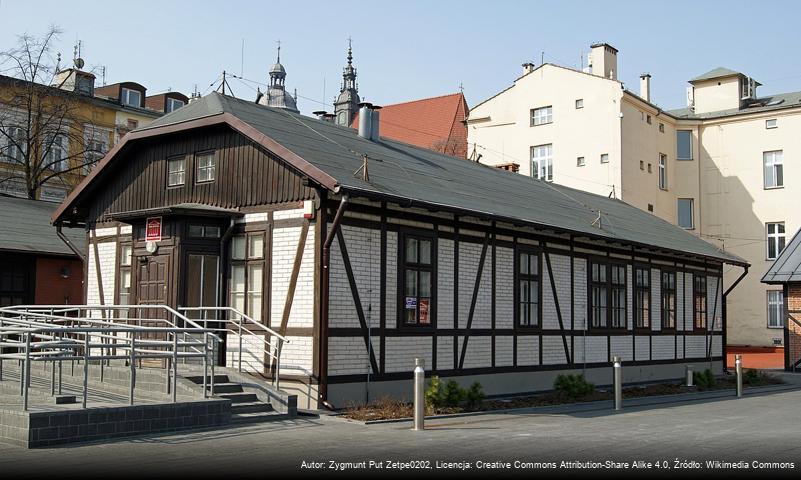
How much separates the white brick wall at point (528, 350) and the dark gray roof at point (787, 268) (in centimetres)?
1547

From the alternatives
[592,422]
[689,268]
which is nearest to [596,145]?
[689,268]

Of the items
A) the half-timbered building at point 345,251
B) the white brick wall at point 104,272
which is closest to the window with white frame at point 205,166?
the half-timbered building at point 345,251

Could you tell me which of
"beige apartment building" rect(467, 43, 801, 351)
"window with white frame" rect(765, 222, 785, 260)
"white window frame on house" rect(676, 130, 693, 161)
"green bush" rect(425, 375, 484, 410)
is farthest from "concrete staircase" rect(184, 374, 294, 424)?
"white window frame on house" rect(676, 130, 693, 161)

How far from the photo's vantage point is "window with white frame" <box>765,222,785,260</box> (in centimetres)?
4588

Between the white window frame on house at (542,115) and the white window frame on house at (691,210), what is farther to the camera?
the white window frame on house at (691,210)

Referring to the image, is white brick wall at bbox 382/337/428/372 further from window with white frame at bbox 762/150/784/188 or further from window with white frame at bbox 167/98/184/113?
window with white frame at bbox 167/98/184/113

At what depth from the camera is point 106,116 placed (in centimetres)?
5900

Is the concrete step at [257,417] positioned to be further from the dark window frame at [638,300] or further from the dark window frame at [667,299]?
the dark window frame at [667,299]

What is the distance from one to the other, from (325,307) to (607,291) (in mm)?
11403

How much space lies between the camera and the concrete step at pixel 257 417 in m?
14.0

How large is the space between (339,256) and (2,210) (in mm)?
15371

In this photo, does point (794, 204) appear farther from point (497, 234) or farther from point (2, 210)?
point (2, 210)

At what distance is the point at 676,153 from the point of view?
49.4m

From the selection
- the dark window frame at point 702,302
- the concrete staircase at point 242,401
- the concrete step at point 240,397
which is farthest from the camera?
the dark window frame at point 702,302
